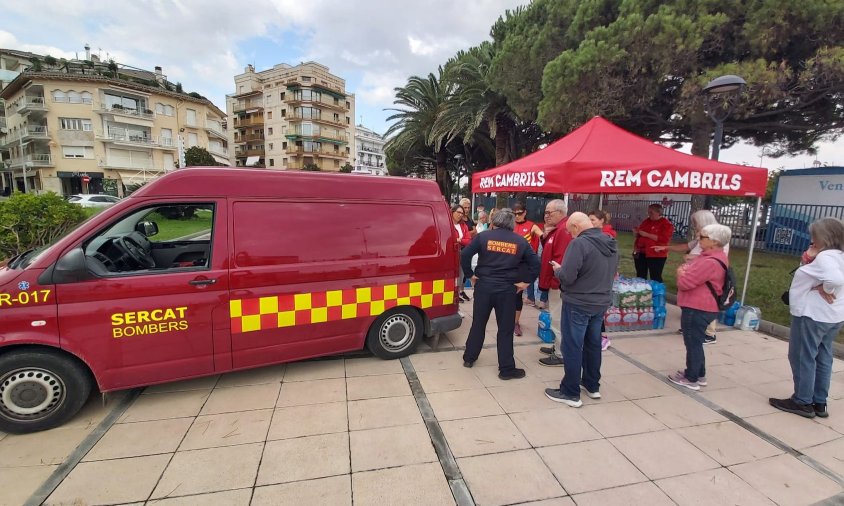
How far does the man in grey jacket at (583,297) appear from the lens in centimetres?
324

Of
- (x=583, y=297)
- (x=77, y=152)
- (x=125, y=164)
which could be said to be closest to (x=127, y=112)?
(x=125, y=164)

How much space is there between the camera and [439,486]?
2482 millimetres

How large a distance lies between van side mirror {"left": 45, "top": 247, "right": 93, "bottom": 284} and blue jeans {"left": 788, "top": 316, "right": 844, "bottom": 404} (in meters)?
5.73

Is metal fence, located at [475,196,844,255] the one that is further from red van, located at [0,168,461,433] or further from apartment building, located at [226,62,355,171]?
apartment building, located at [226,62,355,171]

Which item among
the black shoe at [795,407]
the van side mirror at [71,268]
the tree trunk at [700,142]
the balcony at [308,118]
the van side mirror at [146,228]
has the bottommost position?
the black shoe at [795,407]

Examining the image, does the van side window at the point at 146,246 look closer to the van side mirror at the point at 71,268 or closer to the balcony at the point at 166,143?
the van side mirror at the point at 71,268

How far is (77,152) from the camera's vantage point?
3850 cm

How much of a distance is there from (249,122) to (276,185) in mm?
65723

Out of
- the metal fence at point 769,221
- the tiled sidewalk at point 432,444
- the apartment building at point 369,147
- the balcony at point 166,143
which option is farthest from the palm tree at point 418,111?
the apartment building at point 369,147

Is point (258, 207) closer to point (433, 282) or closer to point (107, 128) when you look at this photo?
point (433, 282)

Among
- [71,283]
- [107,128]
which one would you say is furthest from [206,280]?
[107,128]

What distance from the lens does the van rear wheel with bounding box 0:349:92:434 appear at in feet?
9.31

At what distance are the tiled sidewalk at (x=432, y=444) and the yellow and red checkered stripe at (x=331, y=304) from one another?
2.14 ft

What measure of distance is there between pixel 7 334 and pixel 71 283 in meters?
0.51
